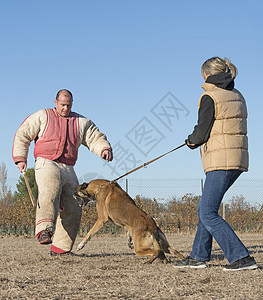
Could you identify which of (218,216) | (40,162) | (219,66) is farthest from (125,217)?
(219,66)

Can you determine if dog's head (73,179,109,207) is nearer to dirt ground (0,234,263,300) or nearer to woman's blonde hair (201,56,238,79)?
dirt ground (0,234,263,300)

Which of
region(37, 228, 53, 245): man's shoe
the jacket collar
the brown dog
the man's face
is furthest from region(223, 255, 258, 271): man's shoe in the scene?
the man's face

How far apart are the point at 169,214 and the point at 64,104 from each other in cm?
894

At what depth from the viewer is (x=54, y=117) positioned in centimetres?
575

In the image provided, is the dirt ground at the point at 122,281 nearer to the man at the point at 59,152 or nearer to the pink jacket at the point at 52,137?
the man at the point at 59,152

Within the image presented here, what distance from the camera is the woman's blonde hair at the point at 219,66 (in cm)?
438

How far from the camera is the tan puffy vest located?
4.14 m

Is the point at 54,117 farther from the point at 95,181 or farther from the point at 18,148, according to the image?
the point at 95,181

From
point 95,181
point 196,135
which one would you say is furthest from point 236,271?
point 95,181

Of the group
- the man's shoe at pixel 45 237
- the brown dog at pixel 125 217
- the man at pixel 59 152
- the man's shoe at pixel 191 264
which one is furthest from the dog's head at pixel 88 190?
the man's shoe at pixel 191 264

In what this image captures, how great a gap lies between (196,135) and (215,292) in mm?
1686

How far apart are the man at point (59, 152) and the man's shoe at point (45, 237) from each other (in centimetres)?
34

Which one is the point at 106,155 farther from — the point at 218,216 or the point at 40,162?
the point at 218,216

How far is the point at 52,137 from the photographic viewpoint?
5621 millimetres
